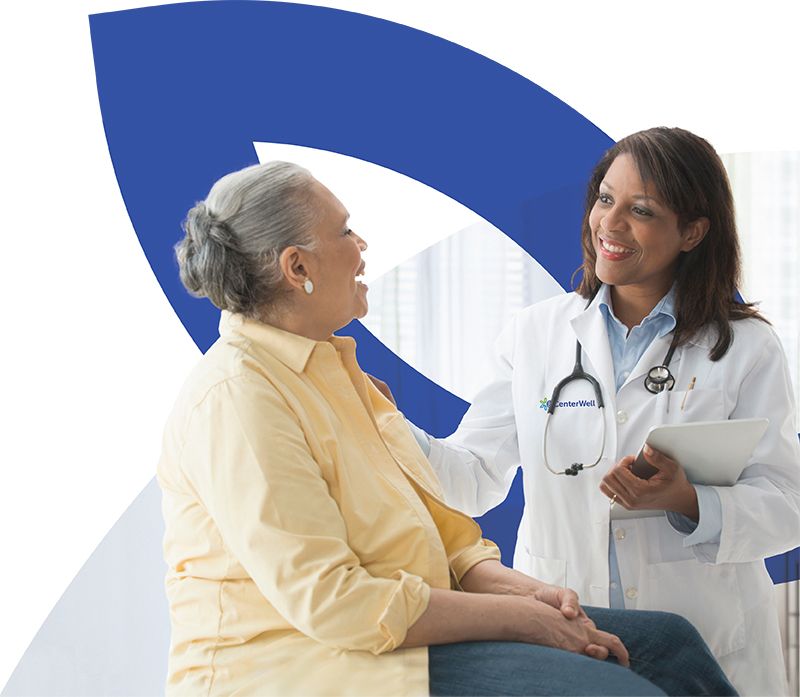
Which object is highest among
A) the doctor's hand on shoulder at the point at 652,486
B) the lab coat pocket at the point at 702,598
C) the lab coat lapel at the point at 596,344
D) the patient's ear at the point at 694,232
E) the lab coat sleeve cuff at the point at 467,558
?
the patient's ear at the point at 694,232

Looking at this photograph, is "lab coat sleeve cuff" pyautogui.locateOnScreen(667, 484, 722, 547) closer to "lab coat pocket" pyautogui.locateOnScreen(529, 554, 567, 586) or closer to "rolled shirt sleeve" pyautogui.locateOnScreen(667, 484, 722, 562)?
"rolled shirt sleeve" pyautogui.locateOnScreen(667, 484, 722, 562)

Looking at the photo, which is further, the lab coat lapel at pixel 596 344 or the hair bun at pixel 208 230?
the lab coat lapel at pixel 596 344

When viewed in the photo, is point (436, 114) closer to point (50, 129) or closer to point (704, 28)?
point (704, 28)

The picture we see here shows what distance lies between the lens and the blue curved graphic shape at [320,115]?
2771mm

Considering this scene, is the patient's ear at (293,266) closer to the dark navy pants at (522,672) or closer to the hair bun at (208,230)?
the hair bun at (208,230)

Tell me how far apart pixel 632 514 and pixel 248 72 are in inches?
63.9

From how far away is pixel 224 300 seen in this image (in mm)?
1670

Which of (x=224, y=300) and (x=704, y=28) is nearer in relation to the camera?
(x=224, y=300)

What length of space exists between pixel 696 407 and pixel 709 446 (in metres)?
0.22

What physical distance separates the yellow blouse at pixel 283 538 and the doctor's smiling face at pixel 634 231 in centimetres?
78

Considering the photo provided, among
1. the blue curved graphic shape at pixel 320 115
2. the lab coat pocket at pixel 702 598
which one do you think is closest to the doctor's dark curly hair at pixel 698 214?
the lab coat pocket at pixel 702 598

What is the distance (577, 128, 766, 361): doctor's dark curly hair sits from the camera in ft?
6.93

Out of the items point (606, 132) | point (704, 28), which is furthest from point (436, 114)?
point (704, 28)

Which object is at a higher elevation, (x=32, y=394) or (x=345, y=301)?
(x=345, y=301)
